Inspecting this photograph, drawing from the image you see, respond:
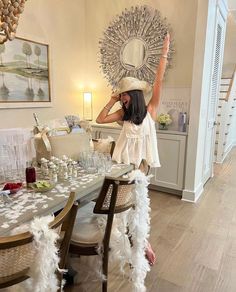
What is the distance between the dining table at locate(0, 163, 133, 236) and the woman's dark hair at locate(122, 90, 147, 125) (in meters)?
0.62

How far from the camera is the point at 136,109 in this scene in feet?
6.76

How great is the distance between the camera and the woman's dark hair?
205cm

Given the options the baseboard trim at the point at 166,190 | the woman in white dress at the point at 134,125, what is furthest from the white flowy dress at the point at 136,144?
the baseboard trim at the point at 166,190

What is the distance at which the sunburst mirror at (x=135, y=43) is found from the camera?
331 centimetres

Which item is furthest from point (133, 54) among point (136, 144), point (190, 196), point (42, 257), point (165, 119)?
point (42, 257)

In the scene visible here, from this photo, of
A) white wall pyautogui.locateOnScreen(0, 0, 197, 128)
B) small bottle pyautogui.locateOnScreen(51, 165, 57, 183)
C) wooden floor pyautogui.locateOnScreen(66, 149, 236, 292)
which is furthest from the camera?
white wall pyautogui.locateOnScreen(0, 0, 197, 128)

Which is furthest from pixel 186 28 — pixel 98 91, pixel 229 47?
pixel 229 47

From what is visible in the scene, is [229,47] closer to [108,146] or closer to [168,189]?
[168,189]

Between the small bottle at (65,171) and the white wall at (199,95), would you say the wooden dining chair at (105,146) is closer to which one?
the small bottle at (65,171)

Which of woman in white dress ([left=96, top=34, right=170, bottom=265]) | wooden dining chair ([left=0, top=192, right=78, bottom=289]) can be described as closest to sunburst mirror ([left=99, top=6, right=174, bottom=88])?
woman in white dress ([left=96, top=34, right=170, bottom=265])

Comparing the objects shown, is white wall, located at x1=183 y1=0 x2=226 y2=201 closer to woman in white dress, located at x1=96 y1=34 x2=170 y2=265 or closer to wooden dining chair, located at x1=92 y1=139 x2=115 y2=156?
woman in white dress, located at x1=96 y1=34 x2=170 y2=265

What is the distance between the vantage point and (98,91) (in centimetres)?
403

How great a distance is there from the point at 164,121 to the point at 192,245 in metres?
1.64

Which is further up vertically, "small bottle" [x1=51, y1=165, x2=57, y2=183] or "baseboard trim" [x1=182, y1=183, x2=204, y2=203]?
"small bottle" [x1=51, y1=165, x2=57, y2=183]
